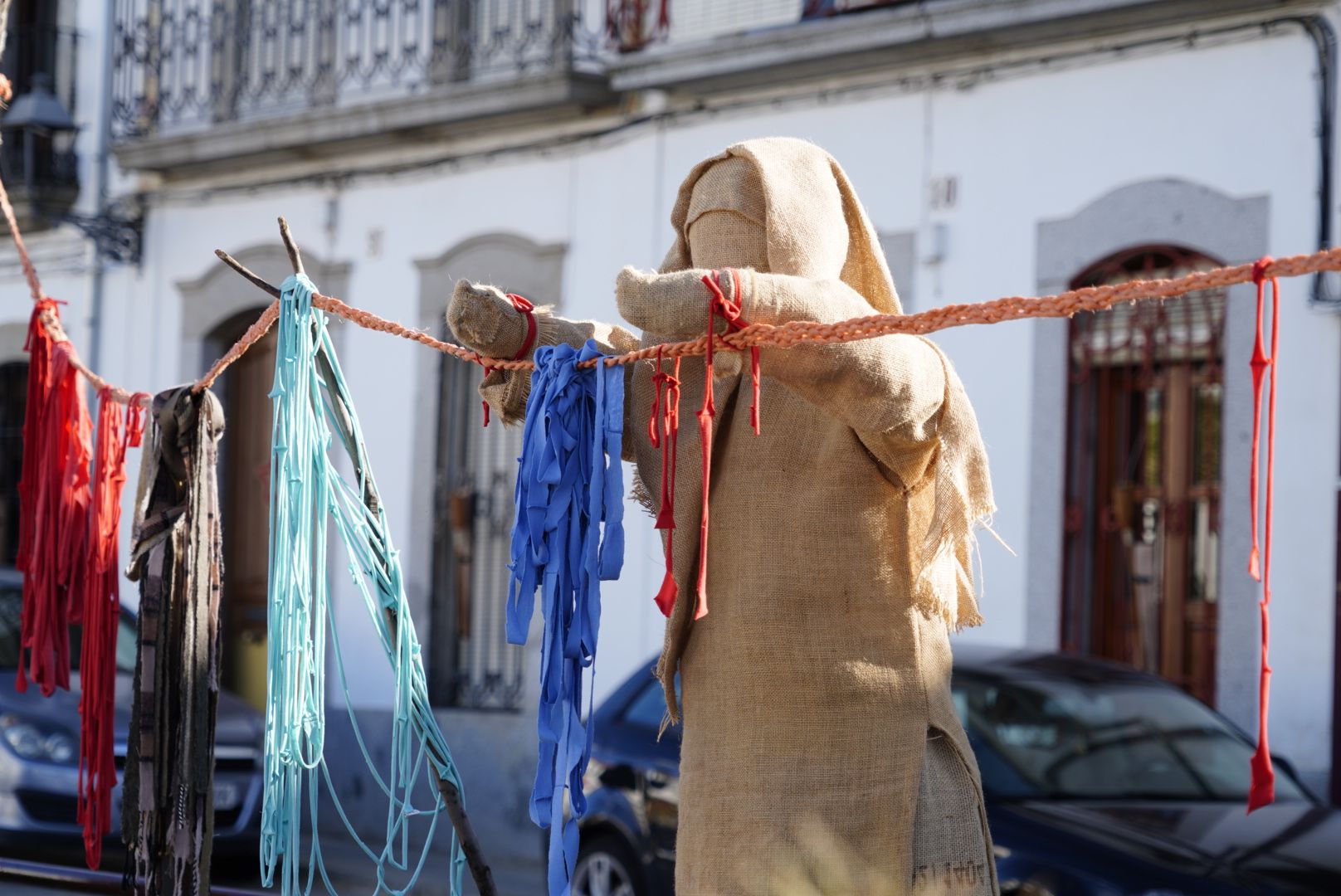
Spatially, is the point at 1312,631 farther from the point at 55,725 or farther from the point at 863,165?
the point at 55,725

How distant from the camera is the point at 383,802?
10.8m

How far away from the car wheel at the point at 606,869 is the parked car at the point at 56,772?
1935 millimetres

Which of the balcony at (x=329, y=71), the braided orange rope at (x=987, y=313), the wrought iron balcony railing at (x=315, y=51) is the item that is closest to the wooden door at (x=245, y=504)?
the balcony at (x=329, y=71)

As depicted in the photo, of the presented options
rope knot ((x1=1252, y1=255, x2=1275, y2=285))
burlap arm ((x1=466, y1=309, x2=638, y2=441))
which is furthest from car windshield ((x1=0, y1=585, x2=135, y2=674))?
rope knot ((x1=1252, y1=255, x2=1275, y2=285))

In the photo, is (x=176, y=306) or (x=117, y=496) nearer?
(x=117, y=496)

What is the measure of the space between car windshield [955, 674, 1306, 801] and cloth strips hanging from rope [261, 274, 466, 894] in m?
2.88

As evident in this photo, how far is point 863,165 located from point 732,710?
6.43 meters

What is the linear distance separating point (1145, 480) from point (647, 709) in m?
2.86

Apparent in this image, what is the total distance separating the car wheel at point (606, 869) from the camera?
6.63 metres

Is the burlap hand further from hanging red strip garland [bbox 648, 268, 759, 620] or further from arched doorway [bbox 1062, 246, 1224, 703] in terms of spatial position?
arched doorway [bbox 1062, 246, 1224, 703]

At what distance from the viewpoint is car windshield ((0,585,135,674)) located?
8.38m

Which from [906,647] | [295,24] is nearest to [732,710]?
[906,647]

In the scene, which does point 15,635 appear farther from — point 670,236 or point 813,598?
point 813,598

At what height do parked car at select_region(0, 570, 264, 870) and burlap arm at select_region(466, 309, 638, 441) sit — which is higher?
burlap arm at select_region(466, 309, 638, 441)
